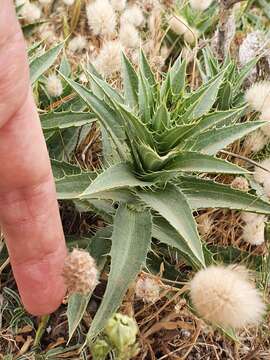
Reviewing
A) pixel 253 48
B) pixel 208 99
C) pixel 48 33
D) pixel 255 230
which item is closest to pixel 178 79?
pixel 208 99

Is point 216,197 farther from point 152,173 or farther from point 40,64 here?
point 40,64

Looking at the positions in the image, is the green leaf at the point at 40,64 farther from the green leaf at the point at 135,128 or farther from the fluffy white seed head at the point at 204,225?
the fluffy white seed head at the point at 204,225

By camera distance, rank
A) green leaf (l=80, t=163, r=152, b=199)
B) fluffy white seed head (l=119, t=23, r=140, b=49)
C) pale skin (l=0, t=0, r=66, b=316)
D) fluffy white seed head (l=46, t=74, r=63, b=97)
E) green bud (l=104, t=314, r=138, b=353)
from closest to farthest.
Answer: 1. pale skin (l=0, t=0, r=66, b=316)
2. green bud (l=104, t=314, r=138, b=353)
3. green leaf (l=80, t=163, r=152, b=199)
4. fluffy white seed head (l=46, t=74, r=63, b=97)
5. fluffy white seed head (l=119, t=23, r=140, b=49)

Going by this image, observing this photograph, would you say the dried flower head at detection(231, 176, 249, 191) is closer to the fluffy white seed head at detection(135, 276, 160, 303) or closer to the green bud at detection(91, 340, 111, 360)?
the fluffy white seed head at detection(135, 276, 160, 303)

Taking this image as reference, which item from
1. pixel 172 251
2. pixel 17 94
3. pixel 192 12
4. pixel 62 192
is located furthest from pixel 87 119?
pixel 192 12

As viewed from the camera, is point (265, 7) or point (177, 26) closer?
point (177, 26)

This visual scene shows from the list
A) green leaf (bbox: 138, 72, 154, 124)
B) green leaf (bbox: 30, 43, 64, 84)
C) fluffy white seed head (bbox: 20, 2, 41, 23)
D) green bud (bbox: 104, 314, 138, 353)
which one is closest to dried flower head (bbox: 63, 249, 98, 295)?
green bud (bbox: 104, 314, 138, 353)

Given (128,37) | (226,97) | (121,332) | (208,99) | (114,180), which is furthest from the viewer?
(128,37)
